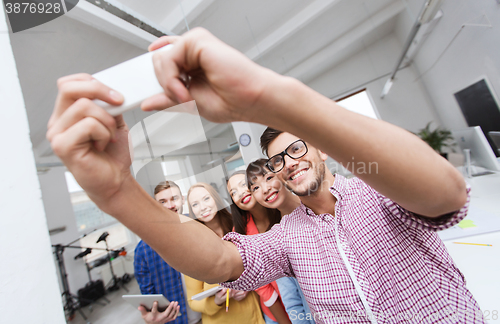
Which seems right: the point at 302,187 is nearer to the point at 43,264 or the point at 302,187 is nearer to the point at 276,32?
the point at 43,264

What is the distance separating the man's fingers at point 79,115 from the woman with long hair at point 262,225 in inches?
46.3

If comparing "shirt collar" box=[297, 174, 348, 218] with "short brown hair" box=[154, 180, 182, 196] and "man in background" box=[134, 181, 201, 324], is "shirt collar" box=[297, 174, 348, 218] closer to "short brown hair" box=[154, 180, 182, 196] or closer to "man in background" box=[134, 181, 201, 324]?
"short brown hair" box=[154, 180, 182, 196]

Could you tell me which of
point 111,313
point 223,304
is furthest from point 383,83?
point 111,313

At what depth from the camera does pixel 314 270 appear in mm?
914

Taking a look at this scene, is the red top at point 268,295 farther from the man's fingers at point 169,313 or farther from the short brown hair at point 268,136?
the short brown hair at point 268,136

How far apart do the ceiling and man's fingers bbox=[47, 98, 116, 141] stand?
12cm

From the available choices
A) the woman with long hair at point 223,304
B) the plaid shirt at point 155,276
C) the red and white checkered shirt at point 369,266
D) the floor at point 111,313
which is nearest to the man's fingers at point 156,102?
the red and white checkered shirt at point 369,266

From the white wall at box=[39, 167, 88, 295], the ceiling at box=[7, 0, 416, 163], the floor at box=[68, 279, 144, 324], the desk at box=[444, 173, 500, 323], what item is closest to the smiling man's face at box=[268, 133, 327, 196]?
the ceiling at box=[7, 0, 416, 163]

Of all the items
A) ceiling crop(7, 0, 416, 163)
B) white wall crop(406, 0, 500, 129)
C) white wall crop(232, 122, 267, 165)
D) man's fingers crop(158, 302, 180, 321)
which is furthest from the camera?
white wall crop(232, 122, 267, 165)

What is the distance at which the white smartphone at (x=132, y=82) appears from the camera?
396 millimetres

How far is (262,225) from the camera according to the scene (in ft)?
6.32

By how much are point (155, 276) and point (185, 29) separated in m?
2.95

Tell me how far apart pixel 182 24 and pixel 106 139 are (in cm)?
285

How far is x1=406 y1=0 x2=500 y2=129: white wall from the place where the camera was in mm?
3048
